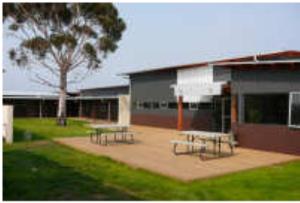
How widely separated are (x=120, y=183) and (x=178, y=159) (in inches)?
132

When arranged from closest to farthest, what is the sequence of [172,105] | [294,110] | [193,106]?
[294,110] → [193,106] → [172,105]

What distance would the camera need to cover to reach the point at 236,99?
13562 mm

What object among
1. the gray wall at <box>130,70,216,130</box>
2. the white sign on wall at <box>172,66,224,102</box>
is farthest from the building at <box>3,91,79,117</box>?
the white sign on wall at <box>172,66,224,102</box>

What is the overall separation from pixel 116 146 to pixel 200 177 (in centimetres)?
573

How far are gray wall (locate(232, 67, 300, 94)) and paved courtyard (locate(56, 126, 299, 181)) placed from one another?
2.13 meters

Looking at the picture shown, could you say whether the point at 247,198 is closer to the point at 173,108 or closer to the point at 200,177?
the point at 200,177

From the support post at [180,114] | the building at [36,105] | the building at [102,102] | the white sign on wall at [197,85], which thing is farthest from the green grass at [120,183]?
the building at [36,105]

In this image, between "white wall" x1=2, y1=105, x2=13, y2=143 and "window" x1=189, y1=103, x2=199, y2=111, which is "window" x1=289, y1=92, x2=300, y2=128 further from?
"white wall" x1=2, y1=105, x2=13, y2=143

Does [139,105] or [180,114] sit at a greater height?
[139,105]

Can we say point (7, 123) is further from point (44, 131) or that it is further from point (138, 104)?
point (138, 104)

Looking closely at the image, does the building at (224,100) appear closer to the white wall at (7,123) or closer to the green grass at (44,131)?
the green grass at (44,131)

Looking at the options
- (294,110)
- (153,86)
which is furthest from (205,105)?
(294,110)

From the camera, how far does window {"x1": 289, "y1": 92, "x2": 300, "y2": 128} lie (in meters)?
11.4

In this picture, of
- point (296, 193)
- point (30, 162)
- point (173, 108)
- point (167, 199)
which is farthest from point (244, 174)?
point (173, 108)
